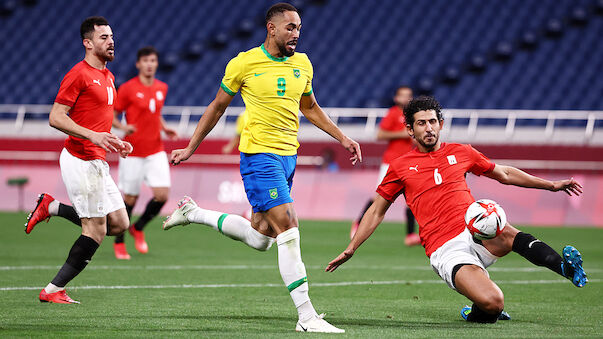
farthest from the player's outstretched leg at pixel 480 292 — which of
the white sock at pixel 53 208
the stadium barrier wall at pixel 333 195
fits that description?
the stadium barrier wall at pixel 333 195

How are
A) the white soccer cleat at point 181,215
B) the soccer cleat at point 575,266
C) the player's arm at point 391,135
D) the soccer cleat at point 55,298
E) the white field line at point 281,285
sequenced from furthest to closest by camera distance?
1. the player's arm at point 391,135
2. the white field line at point 281,285
3. the white soccer cleat at point 181,215
4. the soccer cleat at point 55,298
5. the soccer cleat at point 575,266

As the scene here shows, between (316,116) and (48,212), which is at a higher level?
(316,116)

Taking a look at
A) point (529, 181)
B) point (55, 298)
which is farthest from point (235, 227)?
point (529, 181)

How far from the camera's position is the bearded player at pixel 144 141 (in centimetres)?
1151

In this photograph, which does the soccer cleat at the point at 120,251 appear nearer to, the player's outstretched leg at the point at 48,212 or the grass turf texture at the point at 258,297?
the grass turf texture at the point at 258,297

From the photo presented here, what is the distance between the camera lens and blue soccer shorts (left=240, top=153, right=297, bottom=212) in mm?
6080

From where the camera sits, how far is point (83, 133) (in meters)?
6.56

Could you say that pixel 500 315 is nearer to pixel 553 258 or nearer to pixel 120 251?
pixel 553 258

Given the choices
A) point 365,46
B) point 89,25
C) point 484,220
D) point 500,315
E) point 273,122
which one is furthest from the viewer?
point 365,46

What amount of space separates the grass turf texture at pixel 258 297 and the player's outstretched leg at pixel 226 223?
541 millimetres

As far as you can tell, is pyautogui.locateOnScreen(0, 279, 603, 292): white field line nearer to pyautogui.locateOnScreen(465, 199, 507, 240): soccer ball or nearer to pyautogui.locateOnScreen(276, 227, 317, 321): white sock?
pyautogui.locateOnScreen(276, 227, 317, 321): white sock

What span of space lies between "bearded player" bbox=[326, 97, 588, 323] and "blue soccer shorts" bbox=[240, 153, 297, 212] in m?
0.61

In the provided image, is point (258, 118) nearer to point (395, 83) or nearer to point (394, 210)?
point (394, 210)

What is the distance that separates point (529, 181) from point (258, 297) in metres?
2.50
